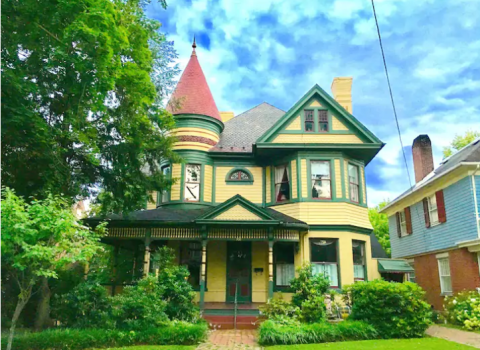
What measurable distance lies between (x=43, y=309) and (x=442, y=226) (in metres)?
16.0

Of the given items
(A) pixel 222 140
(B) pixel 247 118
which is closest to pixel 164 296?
(A) pixel 222 140

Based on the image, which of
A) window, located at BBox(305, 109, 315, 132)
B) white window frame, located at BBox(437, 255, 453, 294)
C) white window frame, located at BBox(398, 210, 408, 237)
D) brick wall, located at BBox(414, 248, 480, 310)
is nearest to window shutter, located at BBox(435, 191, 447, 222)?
brick wall, located at BBox(414, 248, 480, 310)

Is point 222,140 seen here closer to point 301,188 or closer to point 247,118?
point 247,118

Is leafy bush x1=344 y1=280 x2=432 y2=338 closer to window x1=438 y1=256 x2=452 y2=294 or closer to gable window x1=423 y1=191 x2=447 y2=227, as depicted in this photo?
window x1=438 y1=256 x2=452 y2=294

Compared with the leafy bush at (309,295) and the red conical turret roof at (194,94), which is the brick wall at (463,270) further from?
the red conical turret roof at (194,94)

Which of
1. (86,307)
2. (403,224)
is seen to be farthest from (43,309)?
(403,224)

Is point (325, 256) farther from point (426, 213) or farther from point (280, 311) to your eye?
point (426, 213)

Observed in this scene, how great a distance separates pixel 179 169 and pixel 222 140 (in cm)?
270

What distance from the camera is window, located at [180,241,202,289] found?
1638 centimetres

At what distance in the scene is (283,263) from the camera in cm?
1611

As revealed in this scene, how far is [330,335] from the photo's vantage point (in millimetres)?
10758

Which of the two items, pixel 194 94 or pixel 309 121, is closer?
pixel 309 121

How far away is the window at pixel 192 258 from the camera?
53.7ft

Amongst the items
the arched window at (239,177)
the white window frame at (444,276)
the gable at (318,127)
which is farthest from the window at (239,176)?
the white window frame at (444,276)
